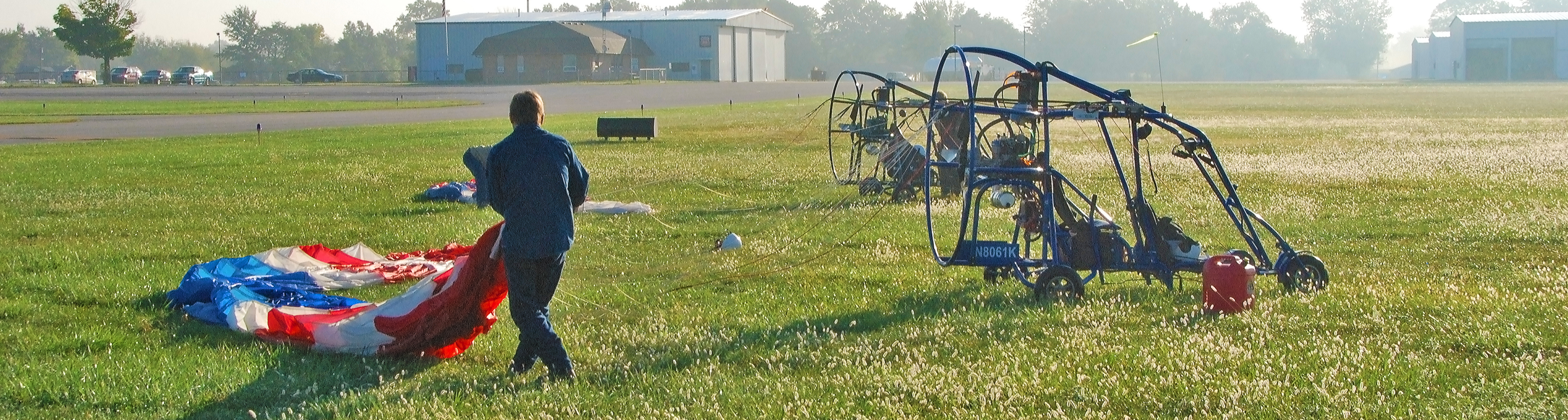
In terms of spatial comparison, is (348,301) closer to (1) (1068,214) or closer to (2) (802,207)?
(1) (1068,214)

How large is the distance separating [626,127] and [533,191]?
71.2 ft

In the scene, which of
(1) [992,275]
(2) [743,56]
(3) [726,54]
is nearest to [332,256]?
(1) [992,275]

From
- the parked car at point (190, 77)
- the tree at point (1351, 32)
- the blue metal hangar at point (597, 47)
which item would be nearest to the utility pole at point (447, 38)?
the blue metal hangar at point (597, 47)

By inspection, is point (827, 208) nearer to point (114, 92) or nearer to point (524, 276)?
point (524, 276)

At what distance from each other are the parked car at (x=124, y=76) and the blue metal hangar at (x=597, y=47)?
20.6 meters

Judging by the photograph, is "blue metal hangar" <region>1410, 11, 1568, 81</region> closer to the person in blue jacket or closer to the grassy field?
the grassy field

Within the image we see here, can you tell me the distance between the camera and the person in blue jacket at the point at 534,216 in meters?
6.71

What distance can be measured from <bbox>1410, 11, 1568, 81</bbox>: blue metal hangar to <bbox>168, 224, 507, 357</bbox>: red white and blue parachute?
13013 centimetres

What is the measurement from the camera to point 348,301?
907 cm

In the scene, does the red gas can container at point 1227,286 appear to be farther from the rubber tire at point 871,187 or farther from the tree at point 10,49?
the tree at point 10,49

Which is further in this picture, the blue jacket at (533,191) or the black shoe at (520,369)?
the black shoe at (520,369)

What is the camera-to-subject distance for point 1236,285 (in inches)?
323

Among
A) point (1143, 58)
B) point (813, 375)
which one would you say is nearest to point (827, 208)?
point (813, 375)

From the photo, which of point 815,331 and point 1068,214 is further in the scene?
point 1068,214
